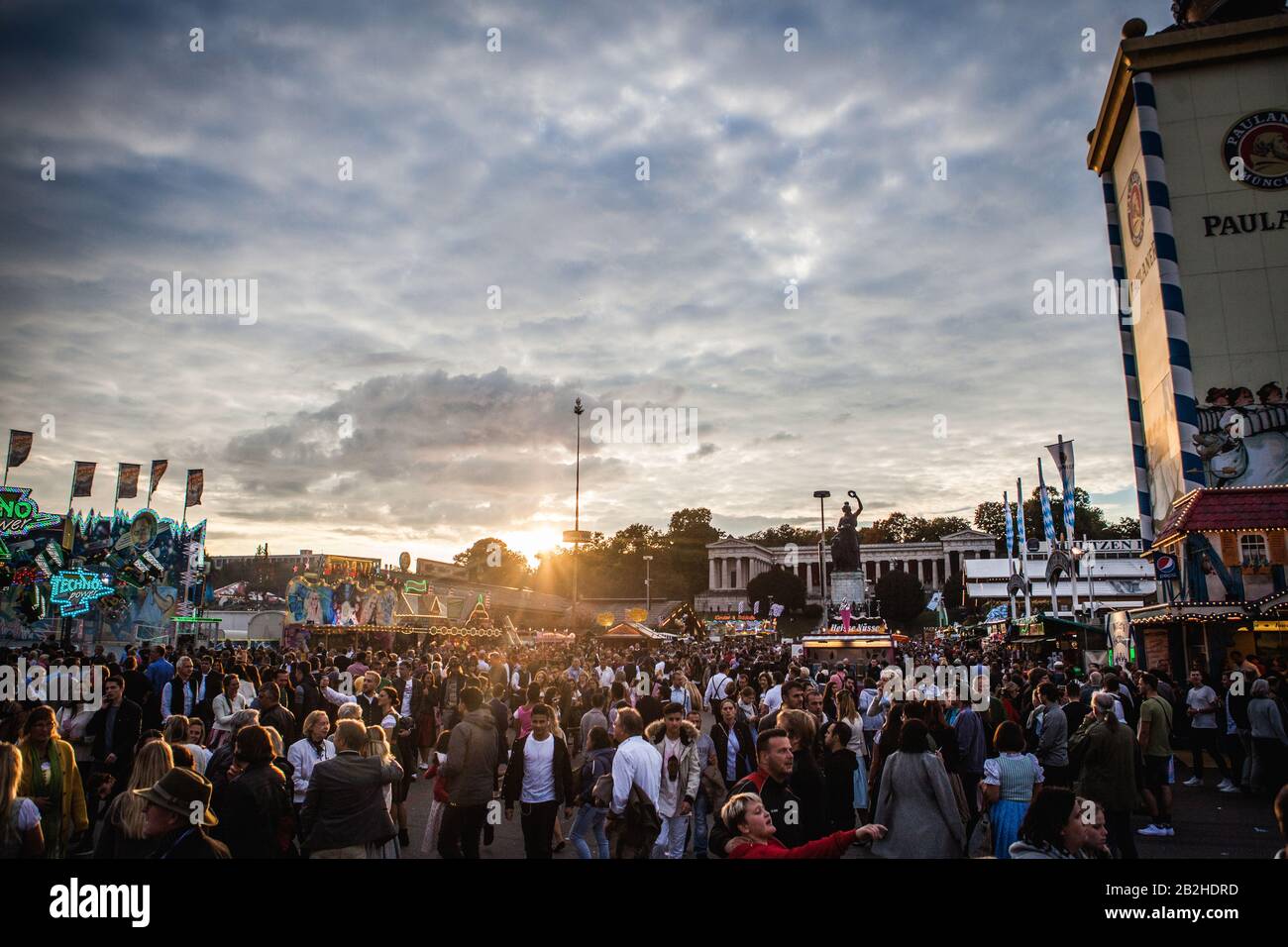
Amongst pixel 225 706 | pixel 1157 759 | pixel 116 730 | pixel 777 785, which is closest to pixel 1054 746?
pixel 1157 759

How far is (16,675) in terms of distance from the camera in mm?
15477

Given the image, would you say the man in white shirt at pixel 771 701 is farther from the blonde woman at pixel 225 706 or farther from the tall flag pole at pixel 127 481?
the tall flag pole at pixel 127 481

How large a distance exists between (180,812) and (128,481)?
4569 cm

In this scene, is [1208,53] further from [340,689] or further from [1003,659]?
[340,689]

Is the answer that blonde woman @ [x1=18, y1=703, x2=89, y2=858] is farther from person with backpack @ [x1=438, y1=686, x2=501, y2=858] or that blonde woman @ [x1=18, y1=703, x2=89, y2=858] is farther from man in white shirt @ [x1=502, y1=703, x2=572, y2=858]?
man in white shirt @ [x1=502, y1=703, x2=572, y2=858]

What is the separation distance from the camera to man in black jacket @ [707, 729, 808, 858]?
5.04 metres

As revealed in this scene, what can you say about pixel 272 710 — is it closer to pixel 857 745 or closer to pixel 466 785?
pixel 466 785

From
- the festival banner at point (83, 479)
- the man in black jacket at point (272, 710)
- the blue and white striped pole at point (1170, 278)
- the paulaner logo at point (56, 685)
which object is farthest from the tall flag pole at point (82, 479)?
the blue and white striped pole at point (1170, 278)

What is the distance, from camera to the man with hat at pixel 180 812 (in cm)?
413

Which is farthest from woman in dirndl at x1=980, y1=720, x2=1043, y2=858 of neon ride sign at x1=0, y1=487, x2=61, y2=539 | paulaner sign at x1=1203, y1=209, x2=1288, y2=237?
neon ride sign at x1=0, y1=487, x2=61, y2=539

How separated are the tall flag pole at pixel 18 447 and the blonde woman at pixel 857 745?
43220 millimetres

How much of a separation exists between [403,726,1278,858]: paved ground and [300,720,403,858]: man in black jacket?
12.4 ft
